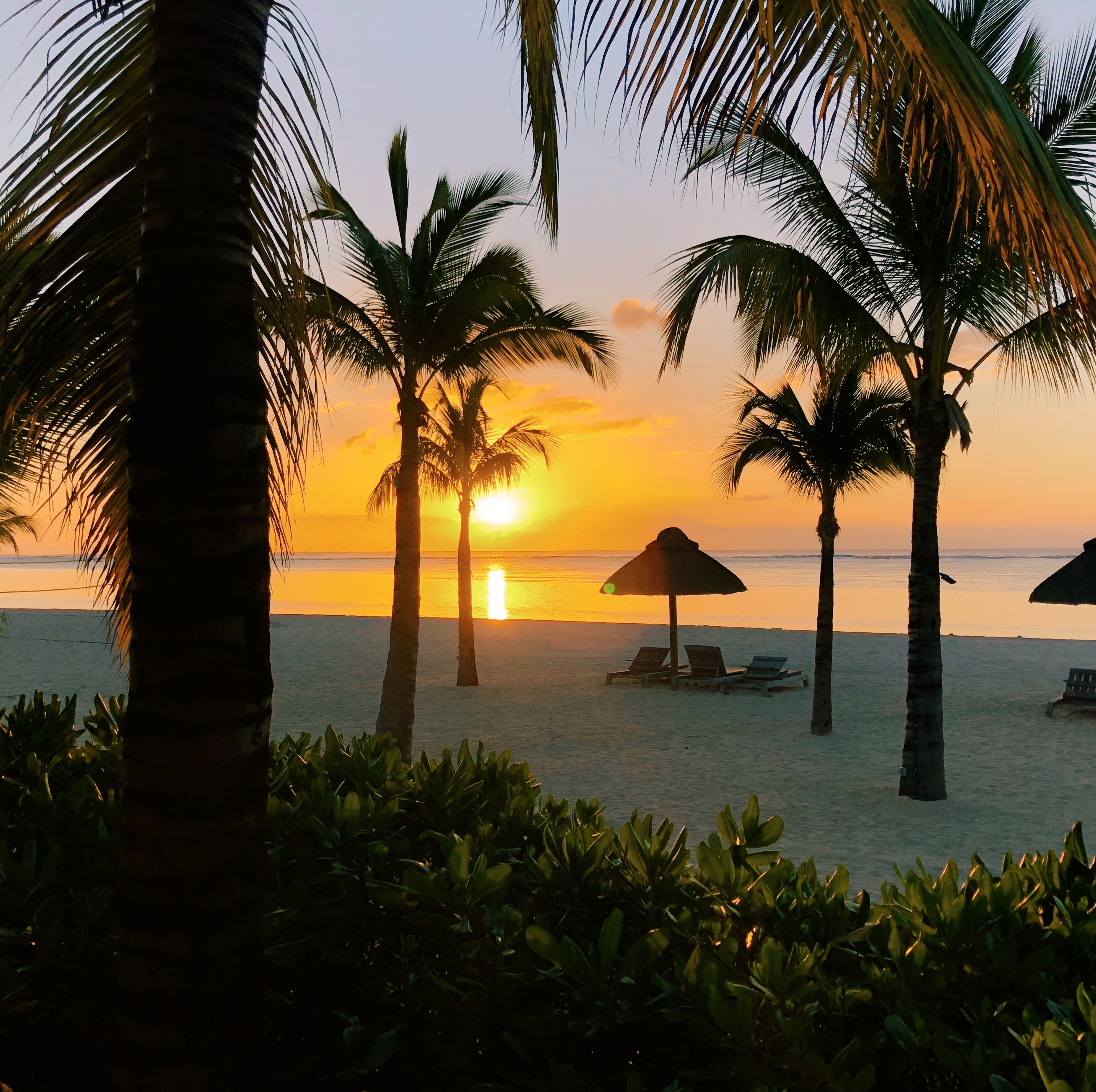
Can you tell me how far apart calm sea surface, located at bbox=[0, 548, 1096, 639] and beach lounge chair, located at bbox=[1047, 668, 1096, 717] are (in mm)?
11866

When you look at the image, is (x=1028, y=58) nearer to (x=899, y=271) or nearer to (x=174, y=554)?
(x=899, y=271)

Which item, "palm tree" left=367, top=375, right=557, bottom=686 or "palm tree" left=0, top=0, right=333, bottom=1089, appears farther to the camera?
"palm tree" left=367, top=375, right=557, bottom=686

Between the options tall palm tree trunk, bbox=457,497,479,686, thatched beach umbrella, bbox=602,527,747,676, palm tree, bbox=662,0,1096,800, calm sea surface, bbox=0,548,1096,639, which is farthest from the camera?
calm sea surface, bbox=0,548,1096,639

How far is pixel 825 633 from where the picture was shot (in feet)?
43.3

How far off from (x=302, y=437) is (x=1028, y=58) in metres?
8.56

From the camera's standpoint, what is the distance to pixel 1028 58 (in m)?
8.55

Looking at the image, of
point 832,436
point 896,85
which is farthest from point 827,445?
point 896,85

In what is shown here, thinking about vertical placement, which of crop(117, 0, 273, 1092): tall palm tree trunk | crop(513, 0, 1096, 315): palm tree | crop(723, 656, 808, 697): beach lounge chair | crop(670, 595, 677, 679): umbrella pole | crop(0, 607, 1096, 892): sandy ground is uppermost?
crop(513, 0, 1096, 315): palm tree

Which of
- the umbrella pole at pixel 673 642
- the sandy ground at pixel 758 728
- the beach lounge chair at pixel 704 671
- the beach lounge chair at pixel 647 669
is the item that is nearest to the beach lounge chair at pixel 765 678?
the beach lounge chair at pixel 704 671

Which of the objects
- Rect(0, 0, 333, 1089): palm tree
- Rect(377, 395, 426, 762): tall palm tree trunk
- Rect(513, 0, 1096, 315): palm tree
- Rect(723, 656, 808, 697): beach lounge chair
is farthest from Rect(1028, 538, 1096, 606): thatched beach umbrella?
Rect(0, 0, 333, 1089): palm tree

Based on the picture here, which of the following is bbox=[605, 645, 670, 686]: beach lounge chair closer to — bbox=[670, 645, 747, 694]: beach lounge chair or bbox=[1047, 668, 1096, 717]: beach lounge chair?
bbox=[670, 645, 747, 694]: beach lounge chair

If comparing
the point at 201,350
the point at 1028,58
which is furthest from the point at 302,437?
the point at 1028,58

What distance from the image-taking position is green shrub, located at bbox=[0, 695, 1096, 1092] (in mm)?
1724

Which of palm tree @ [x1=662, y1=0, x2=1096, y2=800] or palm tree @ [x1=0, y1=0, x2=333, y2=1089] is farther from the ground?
palm tree @ [x1=662, y1=0, x2=1096, y2=800]
